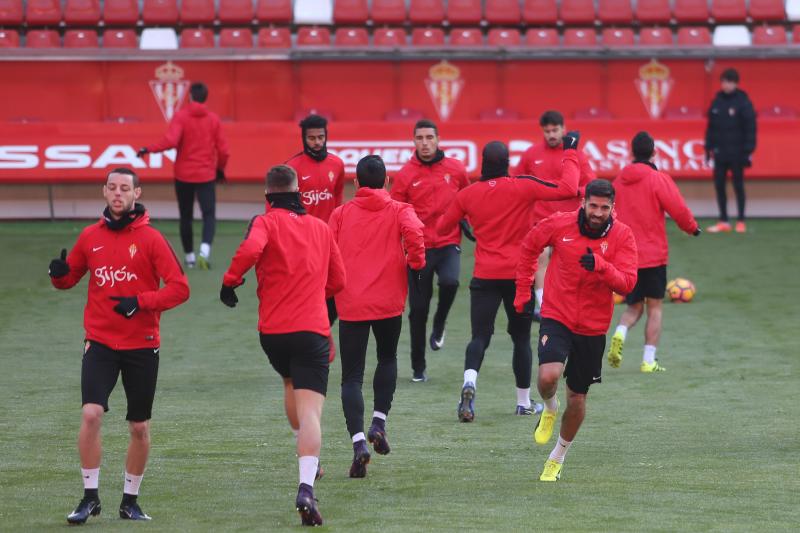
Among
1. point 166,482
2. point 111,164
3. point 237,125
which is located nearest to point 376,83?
point 237,125

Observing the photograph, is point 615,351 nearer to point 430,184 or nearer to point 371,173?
point 430,184

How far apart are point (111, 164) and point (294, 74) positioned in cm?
488

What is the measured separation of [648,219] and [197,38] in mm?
14651

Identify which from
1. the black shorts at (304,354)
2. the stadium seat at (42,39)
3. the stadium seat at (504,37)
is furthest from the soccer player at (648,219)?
the stadium seat at (42,39)

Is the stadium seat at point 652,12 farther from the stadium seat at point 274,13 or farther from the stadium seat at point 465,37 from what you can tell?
the stadium seat at point 274,13

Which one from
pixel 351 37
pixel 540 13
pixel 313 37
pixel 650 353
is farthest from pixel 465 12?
pixel 650 353

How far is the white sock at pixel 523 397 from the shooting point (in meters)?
11.2

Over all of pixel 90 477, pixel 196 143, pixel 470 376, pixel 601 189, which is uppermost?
pixel 601 189

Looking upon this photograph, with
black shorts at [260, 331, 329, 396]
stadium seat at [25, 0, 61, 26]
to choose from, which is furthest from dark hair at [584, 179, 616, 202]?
stadium seat at [25, 0, 61, 26]

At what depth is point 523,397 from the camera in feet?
36.9

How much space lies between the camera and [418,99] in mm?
25750

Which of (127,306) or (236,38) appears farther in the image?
(236,38)

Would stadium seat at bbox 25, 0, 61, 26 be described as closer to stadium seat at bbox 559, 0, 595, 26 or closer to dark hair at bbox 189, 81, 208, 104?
stadium seat at bbox 559, 0, 595, 26

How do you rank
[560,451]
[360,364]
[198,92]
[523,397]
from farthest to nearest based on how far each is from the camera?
[198,92] → [523,397] → [360,364] → [560,451]
